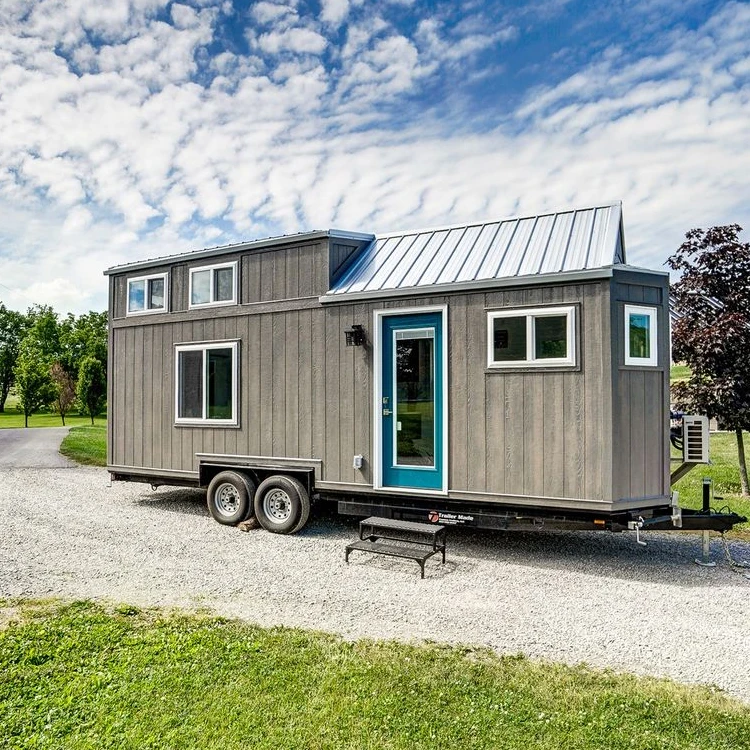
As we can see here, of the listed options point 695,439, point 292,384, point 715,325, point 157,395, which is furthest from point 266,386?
point 715,325

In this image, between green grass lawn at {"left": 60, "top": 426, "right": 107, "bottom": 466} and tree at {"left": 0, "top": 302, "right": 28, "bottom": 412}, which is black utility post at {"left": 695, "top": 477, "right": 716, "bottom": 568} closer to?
green grass lawn at {"left": 60, "top": 426, "right": 107, "bottom": 466}

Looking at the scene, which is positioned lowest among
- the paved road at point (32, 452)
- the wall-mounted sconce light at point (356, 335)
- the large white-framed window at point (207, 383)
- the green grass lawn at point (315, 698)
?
the green grass lawn at point (315, 698)

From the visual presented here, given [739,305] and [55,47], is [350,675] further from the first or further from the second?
[55,47]

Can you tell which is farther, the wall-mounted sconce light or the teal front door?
the wall-mounted sconce light

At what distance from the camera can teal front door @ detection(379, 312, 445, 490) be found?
6.35m

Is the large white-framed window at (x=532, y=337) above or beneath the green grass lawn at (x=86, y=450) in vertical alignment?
above

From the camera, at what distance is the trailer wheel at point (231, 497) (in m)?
7.50

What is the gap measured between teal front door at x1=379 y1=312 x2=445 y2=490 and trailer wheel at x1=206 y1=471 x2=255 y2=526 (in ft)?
6.73

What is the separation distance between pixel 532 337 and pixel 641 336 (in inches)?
41.8

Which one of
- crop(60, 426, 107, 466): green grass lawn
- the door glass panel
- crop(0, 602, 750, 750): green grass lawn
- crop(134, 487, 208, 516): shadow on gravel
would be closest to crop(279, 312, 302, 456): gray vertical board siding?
the door glass panel

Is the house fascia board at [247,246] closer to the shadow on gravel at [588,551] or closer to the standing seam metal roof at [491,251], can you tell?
the standing seam metal roof at [491,251]

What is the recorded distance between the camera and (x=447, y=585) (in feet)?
17.2

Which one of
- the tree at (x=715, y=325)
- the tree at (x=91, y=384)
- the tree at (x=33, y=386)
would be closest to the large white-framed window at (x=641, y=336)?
the tree at (x=715, y=325)

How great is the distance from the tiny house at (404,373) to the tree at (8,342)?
44.9 m
